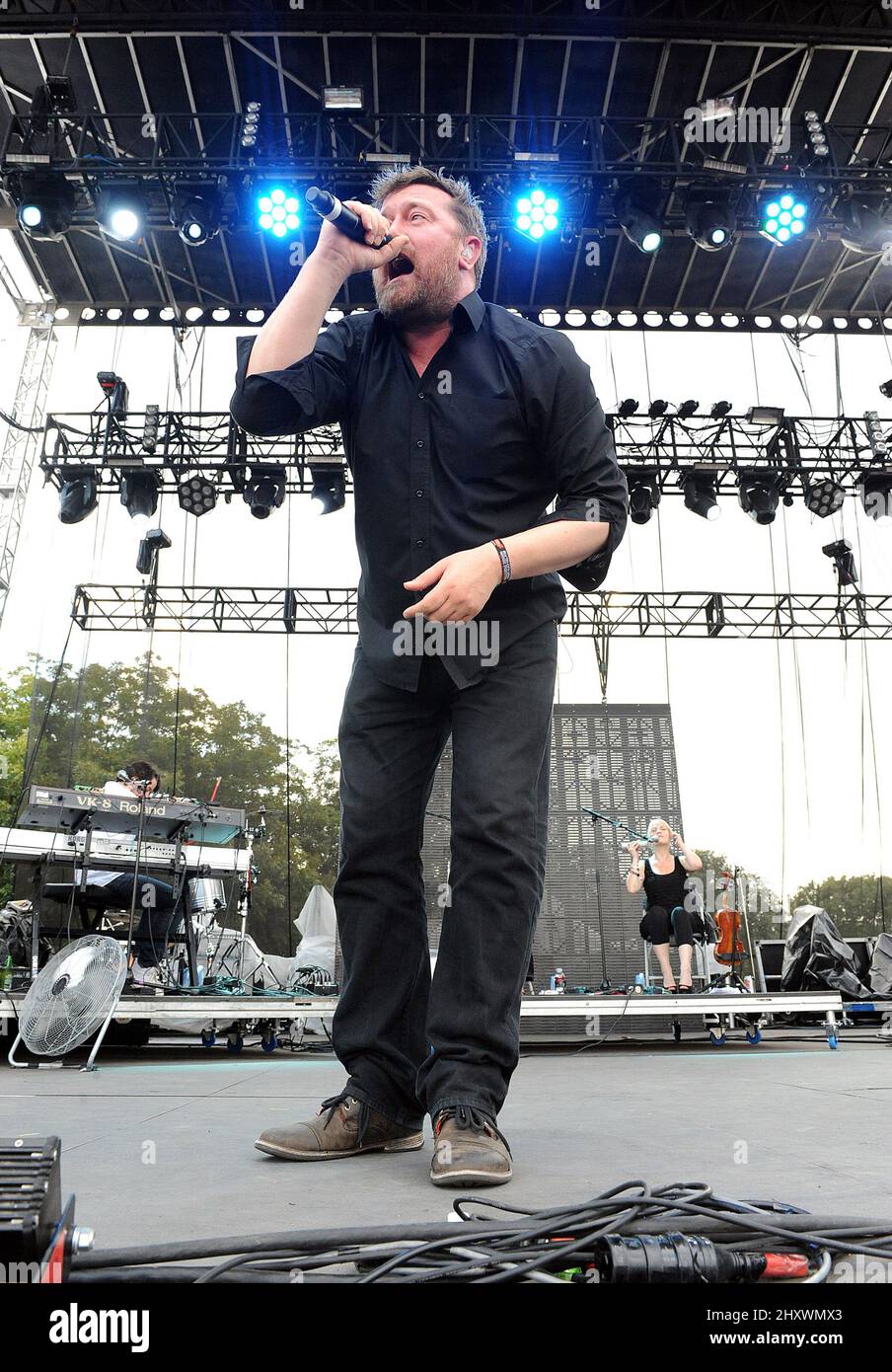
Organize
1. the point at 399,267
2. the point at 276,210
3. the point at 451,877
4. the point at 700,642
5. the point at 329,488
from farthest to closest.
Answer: the point at 700,642
the point at 329,488
the point at 276,210
the point at 399,267
the point at 451,877

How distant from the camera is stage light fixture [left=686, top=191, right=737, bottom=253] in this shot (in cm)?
799

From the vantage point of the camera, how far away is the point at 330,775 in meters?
13.0

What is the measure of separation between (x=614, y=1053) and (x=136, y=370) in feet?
32.7

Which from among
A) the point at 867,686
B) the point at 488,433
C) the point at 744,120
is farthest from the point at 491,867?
the point at 867,686

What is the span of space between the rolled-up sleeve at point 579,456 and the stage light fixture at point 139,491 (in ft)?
30.4

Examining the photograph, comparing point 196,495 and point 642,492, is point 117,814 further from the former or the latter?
point 642,492

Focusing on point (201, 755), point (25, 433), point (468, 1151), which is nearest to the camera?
point (468, 1151)

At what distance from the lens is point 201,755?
12.6m

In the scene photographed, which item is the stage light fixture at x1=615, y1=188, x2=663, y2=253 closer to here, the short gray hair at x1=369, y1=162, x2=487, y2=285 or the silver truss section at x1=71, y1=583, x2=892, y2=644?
the silver truss section at x1=71, y1=583, x2=892, y2=644

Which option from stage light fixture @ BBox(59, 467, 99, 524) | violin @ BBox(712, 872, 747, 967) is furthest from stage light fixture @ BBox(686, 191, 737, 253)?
stage light fixture @ BBox(59, 467, 99, 524)

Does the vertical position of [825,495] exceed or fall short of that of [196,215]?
it falls short

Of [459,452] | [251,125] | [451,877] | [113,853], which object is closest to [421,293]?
[459,452]

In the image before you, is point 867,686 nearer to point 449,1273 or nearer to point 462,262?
point 462,262

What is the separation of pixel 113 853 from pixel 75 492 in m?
5.56
